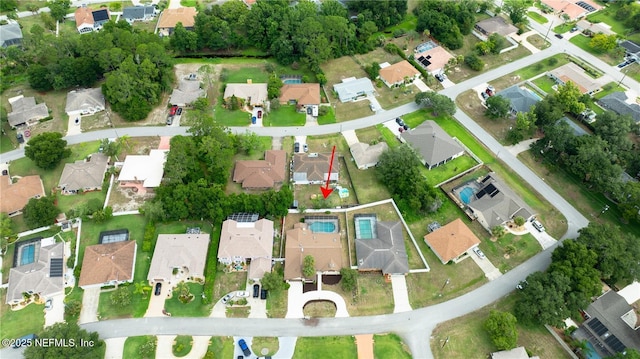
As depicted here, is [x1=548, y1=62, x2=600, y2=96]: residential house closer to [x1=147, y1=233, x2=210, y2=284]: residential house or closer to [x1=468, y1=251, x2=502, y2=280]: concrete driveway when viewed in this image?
[x1=468, y1=251, x2=502, y2=280]: concrete driveway

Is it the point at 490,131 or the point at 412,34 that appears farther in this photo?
the point at 412,34

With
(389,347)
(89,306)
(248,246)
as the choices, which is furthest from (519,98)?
(89,306)

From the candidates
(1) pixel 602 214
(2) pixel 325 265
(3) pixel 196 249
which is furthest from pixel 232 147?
(1) pixel 602 214

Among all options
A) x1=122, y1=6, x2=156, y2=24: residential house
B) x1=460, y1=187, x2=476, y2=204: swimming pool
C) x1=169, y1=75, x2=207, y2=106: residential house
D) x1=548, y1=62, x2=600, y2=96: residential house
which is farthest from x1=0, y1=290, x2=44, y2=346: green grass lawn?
x1=548, y1=62, x2=600, y2=96: residential house

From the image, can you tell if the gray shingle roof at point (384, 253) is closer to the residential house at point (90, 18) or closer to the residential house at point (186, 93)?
the residential house at point (186, 93)

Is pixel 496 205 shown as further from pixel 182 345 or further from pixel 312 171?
pixel 182 345

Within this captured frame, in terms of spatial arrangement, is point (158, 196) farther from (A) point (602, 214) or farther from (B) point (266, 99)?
(A) point (602, 214)
